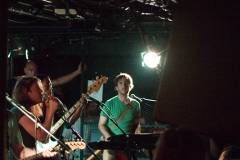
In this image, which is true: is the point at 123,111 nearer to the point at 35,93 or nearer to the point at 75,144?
the point at 75,144

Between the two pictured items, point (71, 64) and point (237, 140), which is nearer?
point (237, 140)

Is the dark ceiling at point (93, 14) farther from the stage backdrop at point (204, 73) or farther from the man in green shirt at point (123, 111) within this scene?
the stage backdrop at point (204, 73)

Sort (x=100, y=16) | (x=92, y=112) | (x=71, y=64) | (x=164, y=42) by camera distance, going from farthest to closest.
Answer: (x=71, y=64)
(x=92, y=112)
(x=164, y=42)
(x=100, y=16)

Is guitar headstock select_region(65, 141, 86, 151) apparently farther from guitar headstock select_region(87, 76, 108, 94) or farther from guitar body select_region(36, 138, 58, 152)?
guitar headstock select_region(87, 76, 108, 94)

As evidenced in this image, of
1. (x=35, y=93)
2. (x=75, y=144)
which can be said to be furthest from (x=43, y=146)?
(x=35, y=93)

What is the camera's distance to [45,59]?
10.9 meters

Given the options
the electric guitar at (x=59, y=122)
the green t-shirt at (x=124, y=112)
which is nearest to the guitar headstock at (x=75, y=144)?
the electric guitar at (x=59, y=122)

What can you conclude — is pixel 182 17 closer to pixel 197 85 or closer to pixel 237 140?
pixel 197 85

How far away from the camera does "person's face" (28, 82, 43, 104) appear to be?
4.94 metres

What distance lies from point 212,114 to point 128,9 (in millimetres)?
6966

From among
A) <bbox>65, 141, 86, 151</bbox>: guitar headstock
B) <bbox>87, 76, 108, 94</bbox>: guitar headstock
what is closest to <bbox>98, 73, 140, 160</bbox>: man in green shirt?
<bbox>87, 76, 108, 94</bbox>: guitar headstock

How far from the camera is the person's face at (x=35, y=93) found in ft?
16.2

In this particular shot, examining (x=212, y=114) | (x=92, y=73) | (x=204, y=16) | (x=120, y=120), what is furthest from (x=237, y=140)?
(x=92, y=73)

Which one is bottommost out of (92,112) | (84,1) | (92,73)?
(92,112)
